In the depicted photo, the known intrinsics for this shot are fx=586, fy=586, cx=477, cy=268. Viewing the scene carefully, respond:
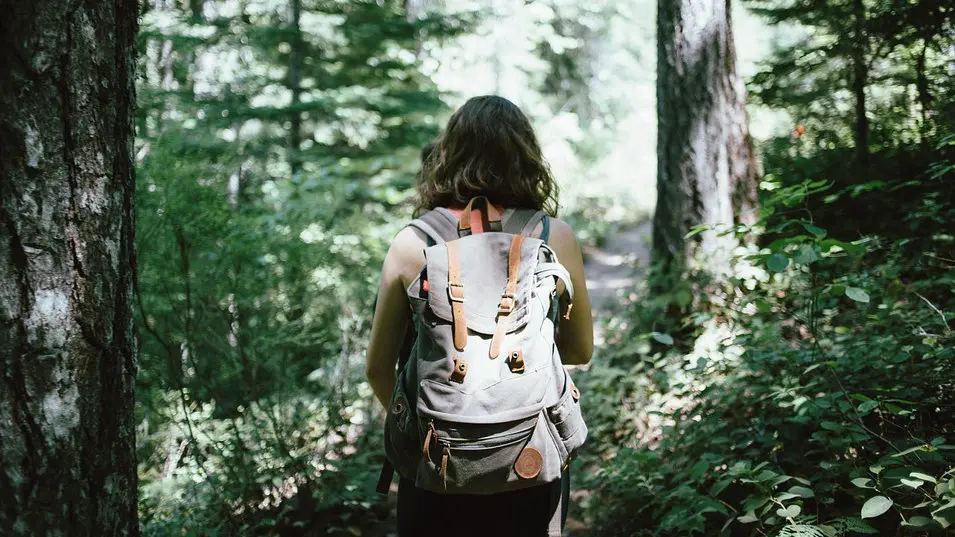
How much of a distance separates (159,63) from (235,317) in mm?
5474

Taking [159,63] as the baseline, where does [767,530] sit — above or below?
below

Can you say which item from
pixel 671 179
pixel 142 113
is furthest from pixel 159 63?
pixel 671 179

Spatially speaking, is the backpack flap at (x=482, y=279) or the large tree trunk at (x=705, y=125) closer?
the backpack flap at (x=482, y=279)

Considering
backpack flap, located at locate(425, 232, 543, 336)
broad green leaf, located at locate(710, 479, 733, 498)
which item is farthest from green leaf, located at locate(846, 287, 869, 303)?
backpack flap, located at locate(425, 232, 543, 336)

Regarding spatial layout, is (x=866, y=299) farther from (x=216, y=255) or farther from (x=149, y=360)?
(x=149, y=360)

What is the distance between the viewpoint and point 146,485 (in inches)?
155

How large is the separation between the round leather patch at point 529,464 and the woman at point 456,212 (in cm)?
24

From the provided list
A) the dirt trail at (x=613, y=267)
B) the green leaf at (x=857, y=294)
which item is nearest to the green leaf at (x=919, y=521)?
the green leaf at (x=857, y=294)

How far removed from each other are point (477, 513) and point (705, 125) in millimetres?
3577

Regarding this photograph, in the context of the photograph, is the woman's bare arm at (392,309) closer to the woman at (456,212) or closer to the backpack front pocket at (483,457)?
the woman at (456,212)

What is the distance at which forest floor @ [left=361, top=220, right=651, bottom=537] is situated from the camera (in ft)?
12.0

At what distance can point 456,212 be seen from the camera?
1.93 meters

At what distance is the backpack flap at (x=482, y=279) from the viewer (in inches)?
64.2

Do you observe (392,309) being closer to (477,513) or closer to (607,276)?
(477,513)
